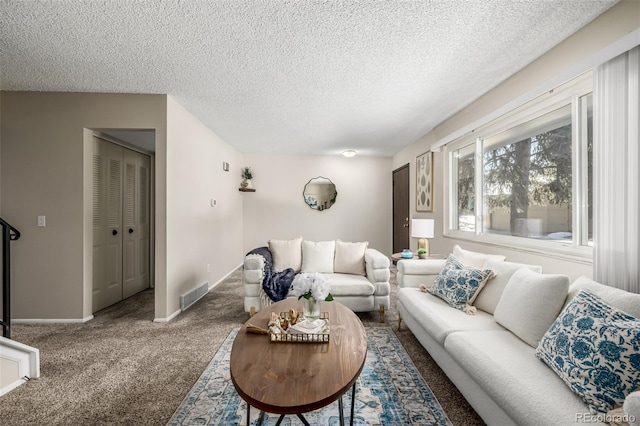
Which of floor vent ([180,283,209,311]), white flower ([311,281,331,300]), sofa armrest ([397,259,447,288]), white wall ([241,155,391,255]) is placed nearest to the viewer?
white flower ([311,281,331,300])

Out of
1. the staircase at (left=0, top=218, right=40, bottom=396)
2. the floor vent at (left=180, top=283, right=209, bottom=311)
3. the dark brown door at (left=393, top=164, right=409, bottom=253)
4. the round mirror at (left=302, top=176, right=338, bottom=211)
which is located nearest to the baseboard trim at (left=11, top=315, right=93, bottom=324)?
the floor vent at (left=180, top=283, right=209, bottom=311)

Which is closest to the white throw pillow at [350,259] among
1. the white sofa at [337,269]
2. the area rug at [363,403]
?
the white sofa at [337,269]

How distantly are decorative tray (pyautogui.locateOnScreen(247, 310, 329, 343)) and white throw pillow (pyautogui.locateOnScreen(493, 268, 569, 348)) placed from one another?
116cm

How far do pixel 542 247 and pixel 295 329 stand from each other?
2.16 meters

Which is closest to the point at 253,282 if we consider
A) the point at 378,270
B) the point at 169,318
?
the point at 169,318

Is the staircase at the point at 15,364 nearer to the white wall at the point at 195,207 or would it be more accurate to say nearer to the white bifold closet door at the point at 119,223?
the white wall at the point at 195,207

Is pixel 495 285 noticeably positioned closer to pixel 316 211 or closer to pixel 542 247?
pixel 542 247

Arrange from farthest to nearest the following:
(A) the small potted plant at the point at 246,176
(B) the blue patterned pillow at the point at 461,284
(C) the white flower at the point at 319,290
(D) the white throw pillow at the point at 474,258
→ (A) the small potted plant at the point at 246,176, (D) the white throw pillow at the point at 474,258, (B) the blue patterned pillow at the point at 461,284, (C) the white flower at the point at 319,290

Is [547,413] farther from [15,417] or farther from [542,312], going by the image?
[15,417]

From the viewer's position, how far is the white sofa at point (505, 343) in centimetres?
117

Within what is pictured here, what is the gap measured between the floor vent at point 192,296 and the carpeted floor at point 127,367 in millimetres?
96

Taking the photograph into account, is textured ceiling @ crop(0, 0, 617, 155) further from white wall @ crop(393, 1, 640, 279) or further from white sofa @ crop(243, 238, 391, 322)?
white sofa @ crop(243, 238, 391, 322)

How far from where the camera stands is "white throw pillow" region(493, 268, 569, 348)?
64.2 inches

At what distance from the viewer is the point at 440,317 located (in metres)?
2.06
